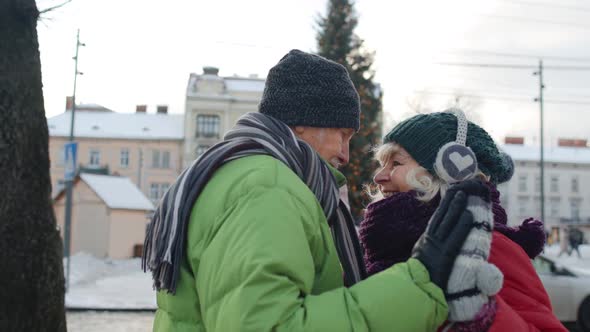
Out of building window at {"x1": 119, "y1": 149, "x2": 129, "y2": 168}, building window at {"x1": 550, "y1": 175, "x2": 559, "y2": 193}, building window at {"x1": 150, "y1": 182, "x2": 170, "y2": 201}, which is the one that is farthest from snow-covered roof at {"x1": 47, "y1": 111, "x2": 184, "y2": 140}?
building window at {"x1": 550, "y1": 175, "x2": 559, "y2": 193}

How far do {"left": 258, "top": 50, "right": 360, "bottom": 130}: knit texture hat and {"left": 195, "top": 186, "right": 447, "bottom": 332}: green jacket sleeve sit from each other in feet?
1.57

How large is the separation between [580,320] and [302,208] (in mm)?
12072

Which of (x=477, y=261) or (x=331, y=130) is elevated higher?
(x=331, y=130)

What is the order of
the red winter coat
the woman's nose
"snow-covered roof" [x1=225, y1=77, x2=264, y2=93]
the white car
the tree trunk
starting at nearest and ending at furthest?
the red winter coat
the woman's nose
the tree trunk
the white car
"snow-covered roof" [x1=225, y1=77, x2=264, y2=93]

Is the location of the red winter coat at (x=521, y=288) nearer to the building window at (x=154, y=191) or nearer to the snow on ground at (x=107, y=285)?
the snow on ground at (x=107, y=285)

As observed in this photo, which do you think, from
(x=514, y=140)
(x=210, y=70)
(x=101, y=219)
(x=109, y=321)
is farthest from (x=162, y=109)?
(x=109, y=321)

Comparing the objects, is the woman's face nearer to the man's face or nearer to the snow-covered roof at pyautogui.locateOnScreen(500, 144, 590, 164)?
the man's face

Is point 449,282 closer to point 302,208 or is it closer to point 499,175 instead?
point 302,208

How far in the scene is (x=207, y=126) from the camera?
61.6 meters

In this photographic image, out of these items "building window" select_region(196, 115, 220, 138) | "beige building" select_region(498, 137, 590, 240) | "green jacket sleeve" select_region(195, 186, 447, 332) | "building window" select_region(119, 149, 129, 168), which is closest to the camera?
"green jacket sleeve" select_region(195, 186, 447, 332)

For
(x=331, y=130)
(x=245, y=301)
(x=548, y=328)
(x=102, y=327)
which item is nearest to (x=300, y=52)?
(x=331, y=130)

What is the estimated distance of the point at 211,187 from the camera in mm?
1763

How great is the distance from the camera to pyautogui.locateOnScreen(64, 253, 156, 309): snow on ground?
16.3m

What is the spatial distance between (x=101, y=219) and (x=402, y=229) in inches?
1348
